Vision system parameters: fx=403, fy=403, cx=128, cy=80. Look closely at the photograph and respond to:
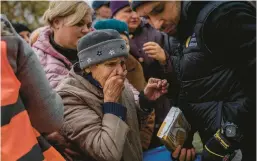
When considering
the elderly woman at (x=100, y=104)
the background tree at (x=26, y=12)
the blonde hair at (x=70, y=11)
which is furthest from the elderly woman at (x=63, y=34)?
the background tree at (x=26, y=12)

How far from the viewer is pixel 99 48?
2.19m

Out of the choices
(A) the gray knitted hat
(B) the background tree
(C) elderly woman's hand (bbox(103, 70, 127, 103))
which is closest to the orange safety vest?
(C) elderly woman's hand (bbox(103, 70, 127, 103))

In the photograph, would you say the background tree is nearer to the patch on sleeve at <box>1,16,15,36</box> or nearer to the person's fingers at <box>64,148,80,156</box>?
the person's fingers at <box>64,148,80,156</box>

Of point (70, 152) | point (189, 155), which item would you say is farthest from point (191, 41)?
point (70, 152)

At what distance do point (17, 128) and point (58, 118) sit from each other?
0.26 m

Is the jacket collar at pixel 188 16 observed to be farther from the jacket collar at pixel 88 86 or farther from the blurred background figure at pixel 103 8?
the blurred background figure at pixel 103 8

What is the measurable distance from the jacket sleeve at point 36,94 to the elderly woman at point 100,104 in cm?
43

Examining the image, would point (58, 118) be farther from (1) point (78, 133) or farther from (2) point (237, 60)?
(2) point (237, 60)

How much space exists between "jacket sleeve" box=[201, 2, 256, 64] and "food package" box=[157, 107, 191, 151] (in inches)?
22.8

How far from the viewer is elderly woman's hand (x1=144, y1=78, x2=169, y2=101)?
2553mm

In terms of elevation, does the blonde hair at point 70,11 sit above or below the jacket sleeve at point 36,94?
below

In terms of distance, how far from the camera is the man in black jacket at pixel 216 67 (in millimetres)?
1930

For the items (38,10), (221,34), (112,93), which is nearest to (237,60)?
(221,34)

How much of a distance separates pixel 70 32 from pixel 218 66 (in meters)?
1.19
